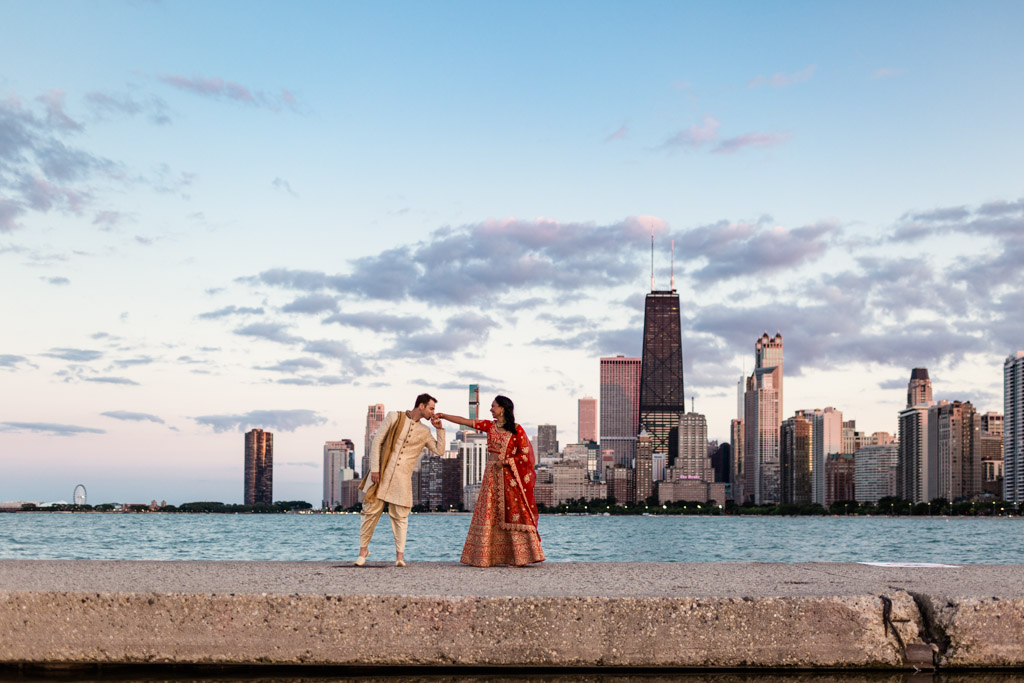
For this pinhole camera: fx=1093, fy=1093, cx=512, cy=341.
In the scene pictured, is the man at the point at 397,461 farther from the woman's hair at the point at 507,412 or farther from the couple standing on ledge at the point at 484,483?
the woman's hair at the point at 507,412

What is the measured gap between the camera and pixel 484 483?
11383 mm

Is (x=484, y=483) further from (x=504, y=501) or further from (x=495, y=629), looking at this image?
(x=495, y=629)

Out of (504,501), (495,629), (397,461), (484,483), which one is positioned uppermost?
(397,461)

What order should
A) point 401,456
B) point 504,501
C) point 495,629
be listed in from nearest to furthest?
point 495,629
point 504,501
point 401,456

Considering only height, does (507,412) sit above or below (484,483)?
→ above

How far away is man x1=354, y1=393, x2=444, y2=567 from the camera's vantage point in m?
11.3

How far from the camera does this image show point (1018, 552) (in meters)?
64.4

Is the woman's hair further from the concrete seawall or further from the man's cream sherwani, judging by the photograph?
the concrete seawall

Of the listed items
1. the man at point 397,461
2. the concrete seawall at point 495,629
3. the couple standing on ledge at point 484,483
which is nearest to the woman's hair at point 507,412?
the couple standing on ledge at point 484,483

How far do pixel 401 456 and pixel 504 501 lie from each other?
1169 mm

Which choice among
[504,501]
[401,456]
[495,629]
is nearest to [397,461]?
[401,456]

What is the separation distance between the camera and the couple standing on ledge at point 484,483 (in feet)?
36.2

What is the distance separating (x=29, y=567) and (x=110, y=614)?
7.86ft

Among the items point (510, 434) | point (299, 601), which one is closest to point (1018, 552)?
point (510, 434)
